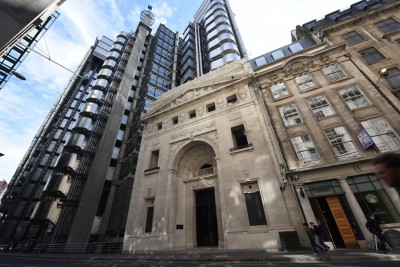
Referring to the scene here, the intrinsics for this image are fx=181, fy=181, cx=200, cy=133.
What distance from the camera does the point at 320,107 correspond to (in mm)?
15461

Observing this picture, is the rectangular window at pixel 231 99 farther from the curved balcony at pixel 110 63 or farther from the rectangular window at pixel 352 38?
the curved balcony at pixel 110 63

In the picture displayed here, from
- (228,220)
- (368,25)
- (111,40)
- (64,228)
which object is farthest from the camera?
(111,40)

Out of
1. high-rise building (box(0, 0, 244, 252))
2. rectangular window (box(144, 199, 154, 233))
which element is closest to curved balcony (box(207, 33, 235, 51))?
high-rise building (box(0, 0, 244, 252))

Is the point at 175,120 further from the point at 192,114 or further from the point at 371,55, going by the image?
the point at 371,55

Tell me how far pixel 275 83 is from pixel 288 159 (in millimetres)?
8708

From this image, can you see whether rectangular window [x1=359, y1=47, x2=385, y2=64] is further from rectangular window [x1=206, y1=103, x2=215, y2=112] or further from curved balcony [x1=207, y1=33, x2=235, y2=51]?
curved balcony [x1=207, y1=33, x2=235, y2=51]

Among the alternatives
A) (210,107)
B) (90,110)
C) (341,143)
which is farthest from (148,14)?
(341,143)

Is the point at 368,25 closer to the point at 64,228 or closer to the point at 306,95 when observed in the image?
the point at 306,95

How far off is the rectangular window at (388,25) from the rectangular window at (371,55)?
12.0 ft

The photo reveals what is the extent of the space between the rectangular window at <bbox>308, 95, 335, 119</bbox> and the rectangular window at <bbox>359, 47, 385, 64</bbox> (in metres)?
6.31

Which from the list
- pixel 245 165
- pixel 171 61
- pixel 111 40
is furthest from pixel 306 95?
pixel 111 40

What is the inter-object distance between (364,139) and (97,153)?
101 ft

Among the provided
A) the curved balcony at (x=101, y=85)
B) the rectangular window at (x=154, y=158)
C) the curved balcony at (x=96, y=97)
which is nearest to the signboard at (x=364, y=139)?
the rectangular window at (x=154, y=158)

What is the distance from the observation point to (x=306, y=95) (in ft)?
54.5
